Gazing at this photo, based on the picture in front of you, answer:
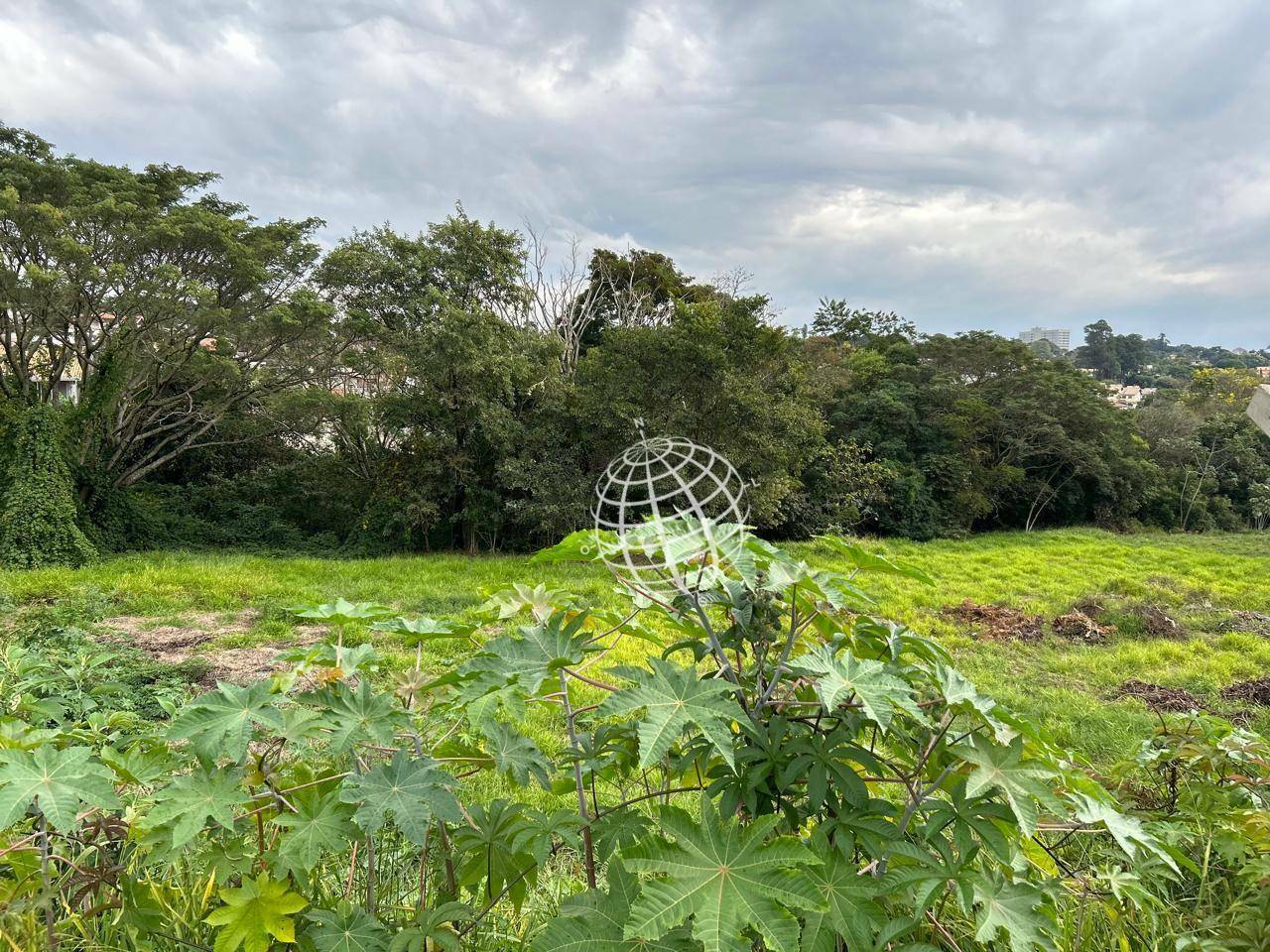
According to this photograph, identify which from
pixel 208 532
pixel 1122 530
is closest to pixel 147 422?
pixel 208 532

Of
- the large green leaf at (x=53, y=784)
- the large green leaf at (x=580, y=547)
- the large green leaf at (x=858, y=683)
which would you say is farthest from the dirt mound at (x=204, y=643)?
the large green leaf at (x=858, y=683)

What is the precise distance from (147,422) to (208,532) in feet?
6.83

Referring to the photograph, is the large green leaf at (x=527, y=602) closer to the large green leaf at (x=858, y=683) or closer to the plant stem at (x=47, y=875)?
the large green leaf at (x=858, y=683)

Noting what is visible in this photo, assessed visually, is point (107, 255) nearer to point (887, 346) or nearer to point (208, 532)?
point (208, 532)

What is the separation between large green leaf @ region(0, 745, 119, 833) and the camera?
867mm

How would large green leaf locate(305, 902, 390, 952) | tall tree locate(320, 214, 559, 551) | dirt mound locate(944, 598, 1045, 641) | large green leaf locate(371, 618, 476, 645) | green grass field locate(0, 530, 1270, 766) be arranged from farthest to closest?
1. tall tree locate(320, 214, 559, 551)
2. dirt mound locate(944, 598, 1045, 641)
3. green grass field locate(0, 530, 1270, 766)
4. large green leaf locate(371, 618, 476, 645)
5. large green leaf locate(305, 902, 390, 952)

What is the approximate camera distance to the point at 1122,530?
1581 cm

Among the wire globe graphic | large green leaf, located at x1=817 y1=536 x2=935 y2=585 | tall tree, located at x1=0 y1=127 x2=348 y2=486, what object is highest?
tall tree, located at x1=0 y1=127 x2=348 y2=486

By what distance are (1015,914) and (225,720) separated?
3.90ft

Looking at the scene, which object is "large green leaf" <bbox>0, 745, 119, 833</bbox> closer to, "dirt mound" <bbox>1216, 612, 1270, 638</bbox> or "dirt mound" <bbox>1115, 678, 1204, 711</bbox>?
"dirt mound" <bbox>1115, 678, 1204, 711</bbox>

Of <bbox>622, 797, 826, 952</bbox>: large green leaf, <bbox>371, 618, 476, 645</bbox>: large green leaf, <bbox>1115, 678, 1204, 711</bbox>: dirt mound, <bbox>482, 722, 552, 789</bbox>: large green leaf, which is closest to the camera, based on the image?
<bbox>622, 797, 826, 952</bbox>: large green leaf

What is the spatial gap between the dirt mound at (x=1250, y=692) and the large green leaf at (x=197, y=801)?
242 inches

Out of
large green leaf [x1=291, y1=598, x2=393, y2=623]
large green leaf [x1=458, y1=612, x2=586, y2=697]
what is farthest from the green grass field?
large green leaf [x1=458, y1=612, x2=586, y2=697]

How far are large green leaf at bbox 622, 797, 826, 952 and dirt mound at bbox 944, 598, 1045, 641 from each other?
6317 mm
